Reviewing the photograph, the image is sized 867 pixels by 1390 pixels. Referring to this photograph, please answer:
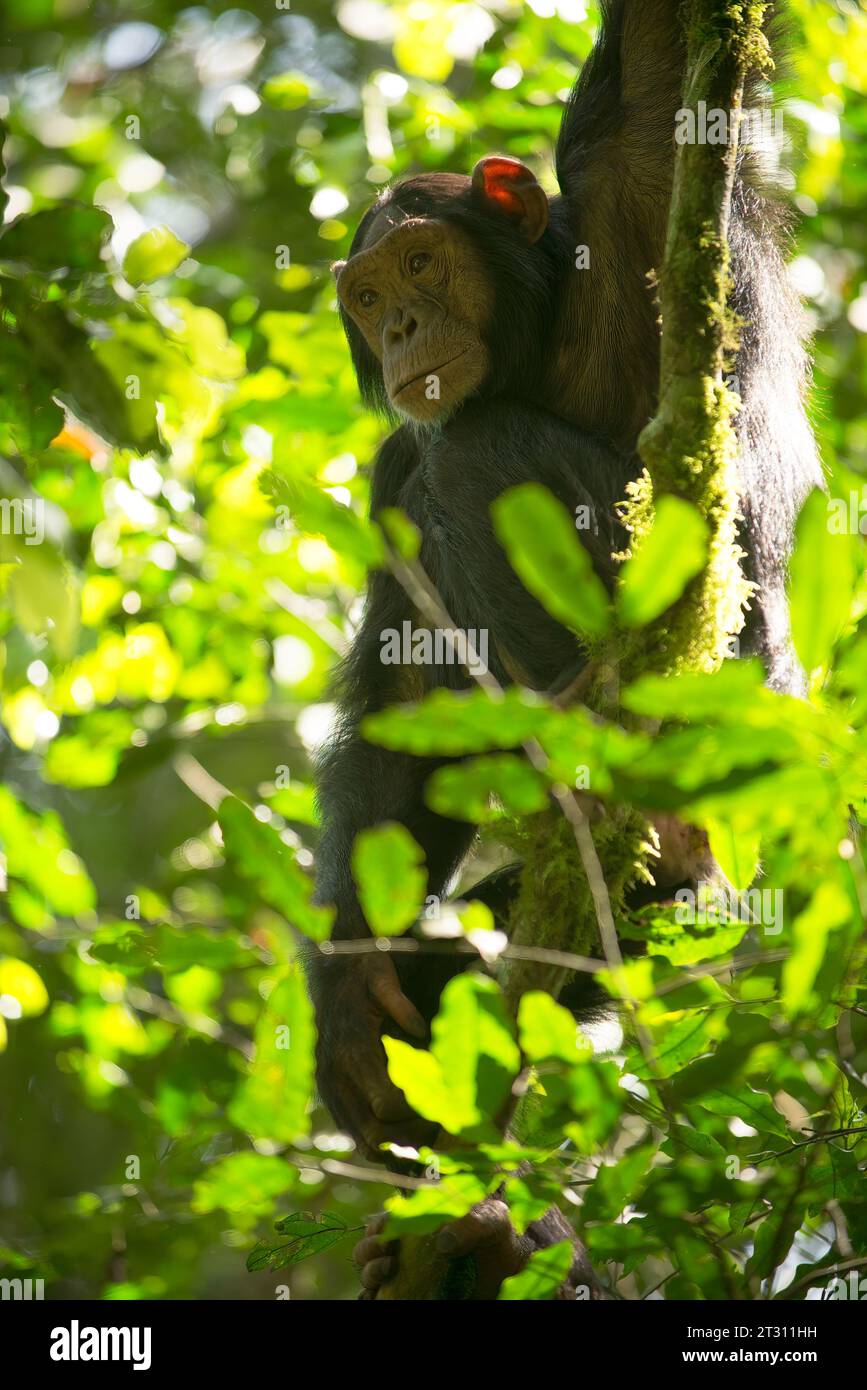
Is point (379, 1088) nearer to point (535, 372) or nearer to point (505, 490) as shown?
point (505, 490)

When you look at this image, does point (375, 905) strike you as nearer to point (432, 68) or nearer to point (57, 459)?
point (57, 459)

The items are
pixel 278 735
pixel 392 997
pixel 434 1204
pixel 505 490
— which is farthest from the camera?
pixel 278 735

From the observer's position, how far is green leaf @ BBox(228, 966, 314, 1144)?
2131 mm

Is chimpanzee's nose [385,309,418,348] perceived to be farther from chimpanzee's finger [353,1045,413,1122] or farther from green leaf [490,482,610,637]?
green leaf [490,482,610,637]

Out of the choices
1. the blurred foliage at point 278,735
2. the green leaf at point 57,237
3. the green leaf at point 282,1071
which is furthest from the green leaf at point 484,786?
the green leaf at point 57,237

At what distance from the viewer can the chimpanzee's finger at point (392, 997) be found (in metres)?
4.18

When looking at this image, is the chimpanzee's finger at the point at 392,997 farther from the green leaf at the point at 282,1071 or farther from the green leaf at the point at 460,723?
the green leaf at the point at 460,723

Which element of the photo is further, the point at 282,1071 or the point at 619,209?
the point at 619,209

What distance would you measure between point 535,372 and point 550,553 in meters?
2.95

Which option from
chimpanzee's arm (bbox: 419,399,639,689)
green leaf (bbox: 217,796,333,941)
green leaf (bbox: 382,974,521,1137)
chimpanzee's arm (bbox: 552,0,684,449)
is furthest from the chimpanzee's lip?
green leaf (bbox: 382,974,521,1137)

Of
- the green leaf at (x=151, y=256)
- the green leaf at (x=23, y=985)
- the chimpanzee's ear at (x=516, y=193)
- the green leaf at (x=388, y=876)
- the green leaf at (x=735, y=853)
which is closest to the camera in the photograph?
the green leaf at (x=388, y=876)

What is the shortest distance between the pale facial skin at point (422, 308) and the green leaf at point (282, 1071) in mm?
2581

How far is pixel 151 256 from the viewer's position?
8.97 ft
